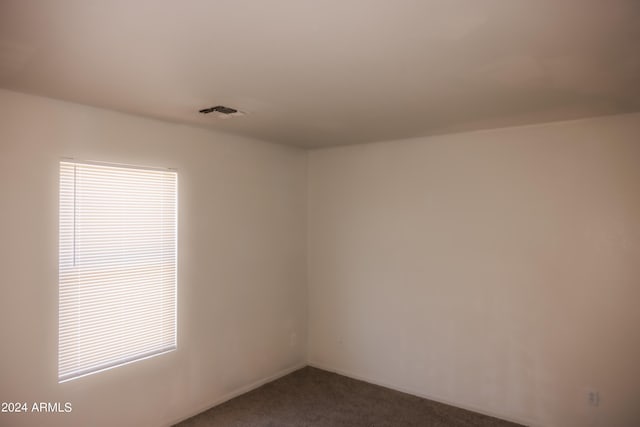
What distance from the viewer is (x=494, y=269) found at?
3.76m

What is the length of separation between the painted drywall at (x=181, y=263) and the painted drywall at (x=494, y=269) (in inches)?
25.4

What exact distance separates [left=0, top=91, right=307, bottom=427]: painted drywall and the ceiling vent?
1.81ft

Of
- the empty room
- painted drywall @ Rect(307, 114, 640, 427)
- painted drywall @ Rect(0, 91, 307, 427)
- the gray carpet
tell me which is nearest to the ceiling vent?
the empty room

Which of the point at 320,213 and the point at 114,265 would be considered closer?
the point at 114,265

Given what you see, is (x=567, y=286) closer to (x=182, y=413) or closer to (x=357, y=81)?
(x=357, y=81)

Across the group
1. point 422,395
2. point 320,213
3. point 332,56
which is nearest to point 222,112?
point 332,56

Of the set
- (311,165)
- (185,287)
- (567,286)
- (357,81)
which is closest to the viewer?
(357,81)

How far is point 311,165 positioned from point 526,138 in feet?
8.06

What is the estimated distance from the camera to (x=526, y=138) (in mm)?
3607

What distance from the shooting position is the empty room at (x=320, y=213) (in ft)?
6.34

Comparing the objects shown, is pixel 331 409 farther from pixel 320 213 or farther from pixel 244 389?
pixel 320 213

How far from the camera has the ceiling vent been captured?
3.08 metres

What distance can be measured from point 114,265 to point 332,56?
7.73ft

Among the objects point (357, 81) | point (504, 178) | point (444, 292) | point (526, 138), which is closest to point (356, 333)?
point (444, 292)
